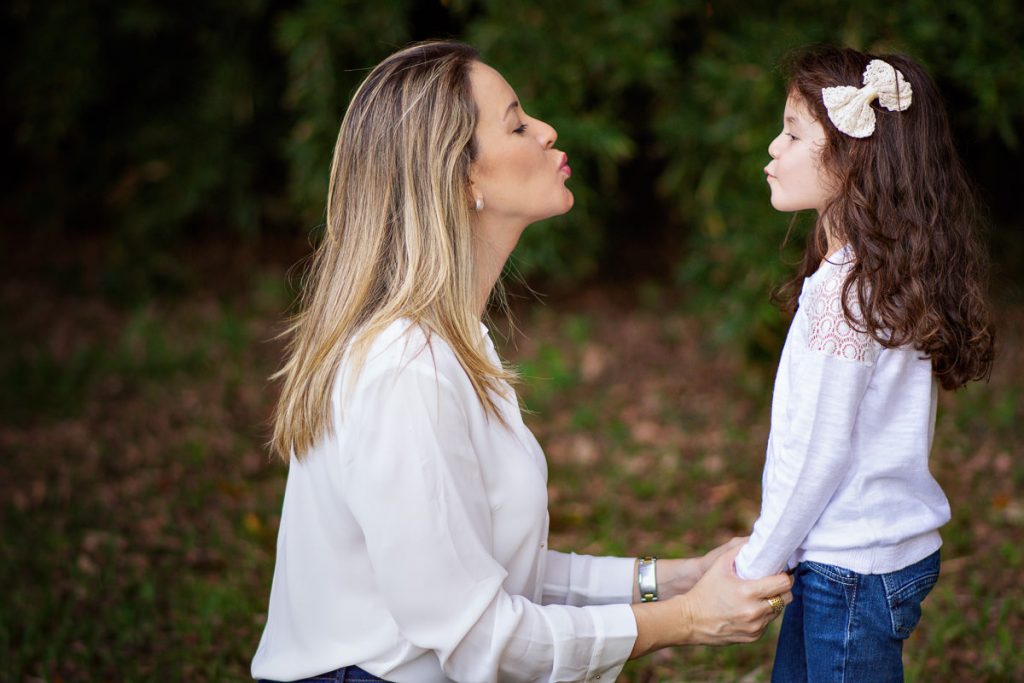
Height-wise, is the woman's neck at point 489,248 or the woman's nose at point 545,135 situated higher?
the woman's nose at point 545,135

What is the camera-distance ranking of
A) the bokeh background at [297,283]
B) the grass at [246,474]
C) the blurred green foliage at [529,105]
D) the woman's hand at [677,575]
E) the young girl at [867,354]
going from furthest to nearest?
the blurred green foliage at [529,105], the bokeh background at [297,283], the grass at [246,474], the woman's hand at [677,575], the young girl at [867,354]

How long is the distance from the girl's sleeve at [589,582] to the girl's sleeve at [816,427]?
39 centimetres

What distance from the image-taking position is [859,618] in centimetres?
191

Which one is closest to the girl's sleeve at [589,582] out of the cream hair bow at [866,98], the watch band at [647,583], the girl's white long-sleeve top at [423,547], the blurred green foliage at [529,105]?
the watch band at [647,583]

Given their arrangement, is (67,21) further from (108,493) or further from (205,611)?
(205,611)

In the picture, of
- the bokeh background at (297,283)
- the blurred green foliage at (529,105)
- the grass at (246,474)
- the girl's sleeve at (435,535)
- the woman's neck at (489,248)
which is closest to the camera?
the girl's sleeve at (435,535)

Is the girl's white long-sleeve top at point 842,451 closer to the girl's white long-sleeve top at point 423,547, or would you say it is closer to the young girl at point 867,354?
the young girl at point 867,354

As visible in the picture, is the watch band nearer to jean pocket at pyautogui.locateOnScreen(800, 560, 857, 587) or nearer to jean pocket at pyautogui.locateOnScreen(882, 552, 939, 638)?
jean pocket at pyautogui.locateOnScreen(800, 560, 857, 587)

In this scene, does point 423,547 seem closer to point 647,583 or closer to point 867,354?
point 647,583

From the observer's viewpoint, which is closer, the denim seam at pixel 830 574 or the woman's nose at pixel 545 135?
the denim seam at pixel 830 574

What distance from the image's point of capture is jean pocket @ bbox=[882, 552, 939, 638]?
191 cm

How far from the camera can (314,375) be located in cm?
189

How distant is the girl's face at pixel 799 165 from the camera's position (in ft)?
6.36

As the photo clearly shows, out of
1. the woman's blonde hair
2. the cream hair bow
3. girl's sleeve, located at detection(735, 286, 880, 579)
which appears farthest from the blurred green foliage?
girl's sleeve, located at detection(735, 286, 880, 579)
